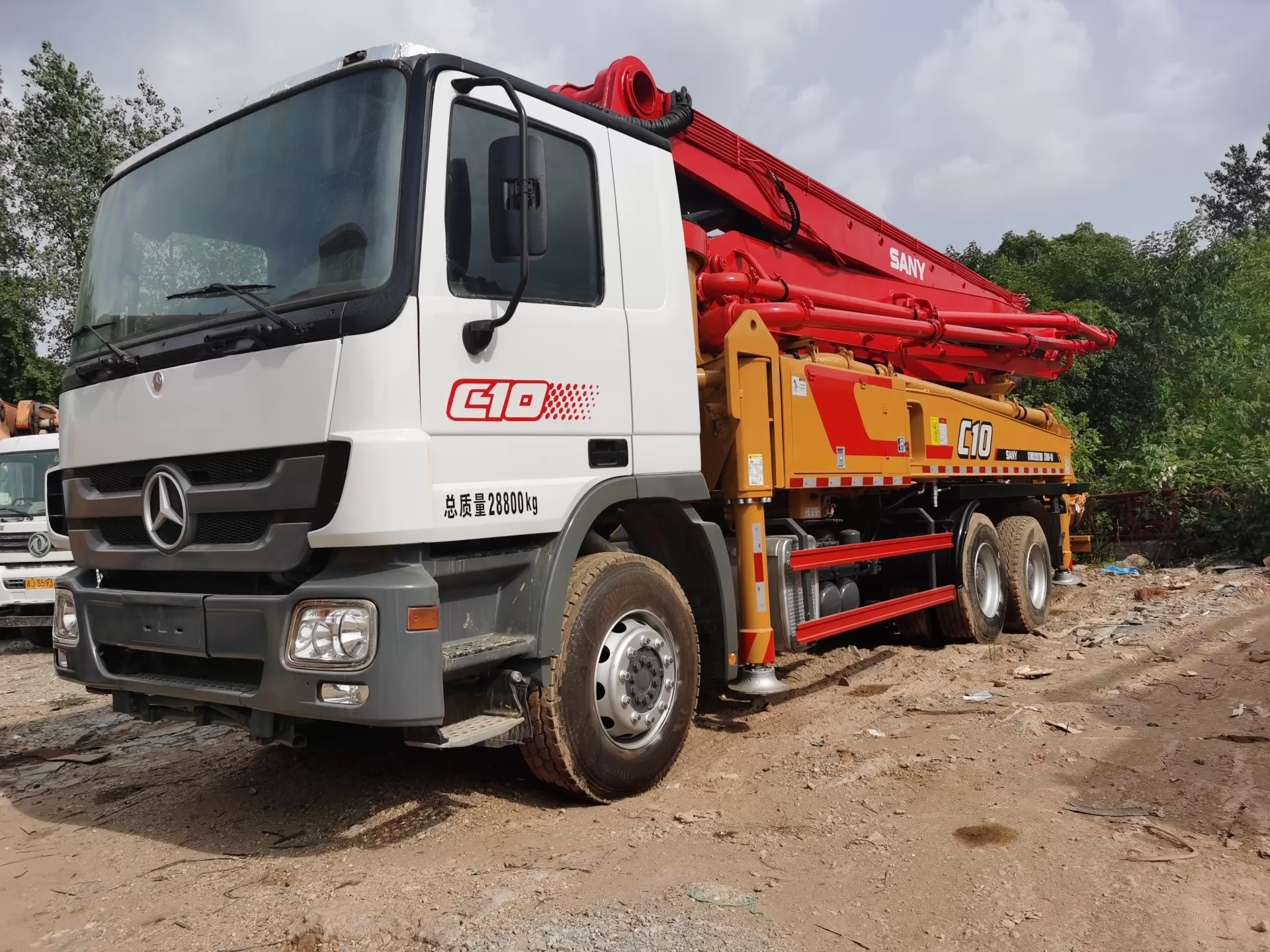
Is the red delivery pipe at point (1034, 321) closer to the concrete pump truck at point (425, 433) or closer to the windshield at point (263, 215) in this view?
the concrete pump truck at point (425, 433)

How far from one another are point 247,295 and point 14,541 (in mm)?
7749

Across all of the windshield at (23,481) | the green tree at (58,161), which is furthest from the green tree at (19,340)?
the windshield at (23,481)

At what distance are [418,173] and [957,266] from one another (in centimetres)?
657

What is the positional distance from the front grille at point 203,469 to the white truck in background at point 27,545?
5.70 meters

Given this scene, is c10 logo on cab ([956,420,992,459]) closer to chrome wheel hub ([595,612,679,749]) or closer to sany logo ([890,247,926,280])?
sany logo ([890,247,926,280])

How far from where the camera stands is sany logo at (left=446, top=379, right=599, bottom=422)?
3479mm

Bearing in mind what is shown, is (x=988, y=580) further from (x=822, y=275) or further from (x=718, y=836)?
(x=718, y=836)

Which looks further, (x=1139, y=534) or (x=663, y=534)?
(x=1139, y=534)

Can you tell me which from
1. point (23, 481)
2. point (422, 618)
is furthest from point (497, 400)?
point (23, 481)

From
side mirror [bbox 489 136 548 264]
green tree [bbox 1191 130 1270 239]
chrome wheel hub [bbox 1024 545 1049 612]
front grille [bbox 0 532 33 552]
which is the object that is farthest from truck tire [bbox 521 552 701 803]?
green tree [bbox 1191 130 1270 239]

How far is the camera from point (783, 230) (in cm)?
650

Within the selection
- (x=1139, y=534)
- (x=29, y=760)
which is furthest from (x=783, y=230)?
(x=1139, y=534)

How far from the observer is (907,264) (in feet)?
25.9

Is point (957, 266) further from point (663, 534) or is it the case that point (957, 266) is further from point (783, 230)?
point (663, 534)
